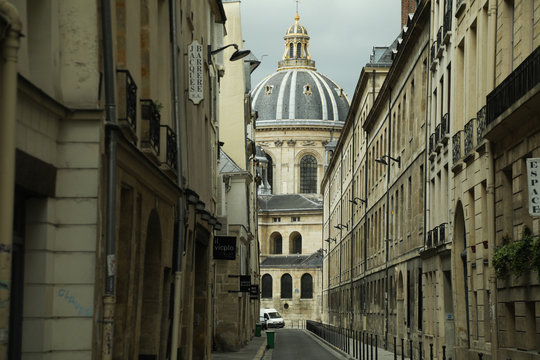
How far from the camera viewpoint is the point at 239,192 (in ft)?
147

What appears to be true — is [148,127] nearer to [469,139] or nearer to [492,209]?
[492,209]

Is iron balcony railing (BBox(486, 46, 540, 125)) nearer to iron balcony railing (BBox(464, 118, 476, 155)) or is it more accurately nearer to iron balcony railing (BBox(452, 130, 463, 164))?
iron balcony railing (BBox(464, 118, 476, 155))

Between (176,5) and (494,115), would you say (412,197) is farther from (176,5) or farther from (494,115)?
(176,5)

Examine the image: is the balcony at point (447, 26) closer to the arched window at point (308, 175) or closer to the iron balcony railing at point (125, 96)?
the iron balcony railing at point (125, 96)

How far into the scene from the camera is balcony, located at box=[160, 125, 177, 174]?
56.4ft

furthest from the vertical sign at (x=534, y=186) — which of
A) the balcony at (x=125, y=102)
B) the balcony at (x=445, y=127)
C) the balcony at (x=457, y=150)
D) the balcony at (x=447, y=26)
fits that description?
the balcony at (x=447, y=26)

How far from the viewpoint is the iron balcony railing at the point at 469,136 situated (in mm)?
24125

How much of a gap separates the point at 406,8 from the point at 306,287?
2846 inches

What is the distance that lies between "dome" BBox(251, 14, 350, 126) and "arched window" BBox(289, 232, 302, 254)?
1638cm

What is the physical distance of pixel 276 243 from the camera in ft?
435

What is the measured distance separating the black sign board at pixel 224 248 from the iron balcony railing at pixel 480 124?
775 cm

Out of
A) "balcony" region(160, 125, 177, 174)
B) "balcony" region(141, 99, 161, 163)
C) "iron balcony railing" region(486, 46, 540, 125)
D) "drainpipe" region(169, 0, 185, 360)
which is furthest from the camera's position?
"drainpipe" region(169, 0, 185, 360)

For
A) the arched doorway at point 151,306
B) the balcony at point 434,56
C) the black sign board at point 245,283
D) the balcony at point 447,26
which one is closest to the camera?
the arched doorway at point 151,306

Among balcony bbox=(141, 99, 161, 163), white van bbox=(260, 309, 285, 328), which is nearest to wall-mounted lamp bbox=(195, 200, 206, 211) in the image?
balcony bbox=(141, 99, 161, 163)
